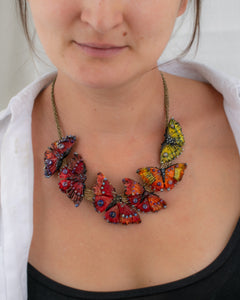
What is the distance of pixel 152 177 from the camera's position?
777 mm

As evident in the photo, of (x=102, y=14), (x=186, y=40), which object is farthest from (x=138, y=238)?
(x=186, y=40)

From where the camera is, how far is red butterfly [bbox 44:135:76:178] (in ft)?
2.59

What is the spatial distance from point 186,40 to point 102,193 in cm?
72

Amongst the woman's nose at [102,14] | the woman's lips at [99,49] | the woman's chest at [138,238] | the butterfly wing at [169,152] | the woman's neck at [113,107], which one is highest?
the woman's nose at [102,14]

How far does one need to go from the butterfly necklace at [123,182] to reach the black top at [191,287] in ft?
0.45

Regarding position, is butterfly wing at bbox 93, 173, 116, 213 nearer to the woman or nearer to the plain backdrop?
the woman

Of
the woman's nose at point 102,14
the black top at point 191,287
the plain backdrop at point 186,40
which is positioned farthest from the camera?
the plain backdrop at point 186,40

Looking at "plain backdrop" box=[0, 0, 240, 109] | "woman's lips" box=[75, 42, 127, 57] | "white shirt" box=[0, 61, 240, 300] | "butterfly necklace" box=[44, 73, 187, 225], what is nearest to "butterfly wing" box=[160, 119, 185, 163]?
"butterfly necklace" box=[44, 73, 187, 225]

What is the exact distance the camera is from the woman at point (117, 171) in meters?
0.61

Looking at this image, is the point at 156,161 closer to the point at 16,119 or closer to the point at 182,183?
the point at 182,183

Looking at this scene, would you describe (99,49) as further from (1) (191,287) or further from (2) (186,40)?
(2) (186,40)

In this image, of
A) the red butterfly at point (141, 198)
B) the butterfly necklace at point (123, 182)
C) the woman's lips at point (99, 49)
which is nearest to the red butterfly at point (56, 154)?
the butterfly necklace at point (123, 182)

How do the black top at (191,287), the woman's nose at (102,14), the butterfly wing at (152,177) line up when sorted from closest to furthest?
the woman's nose at (102,14) < the black top at (191,287) < the butterfly wing at (152,177)

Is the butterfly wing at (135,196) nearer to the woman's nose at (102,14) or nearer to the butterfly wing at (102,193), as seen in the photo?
the butterfly wing at (102,193)
